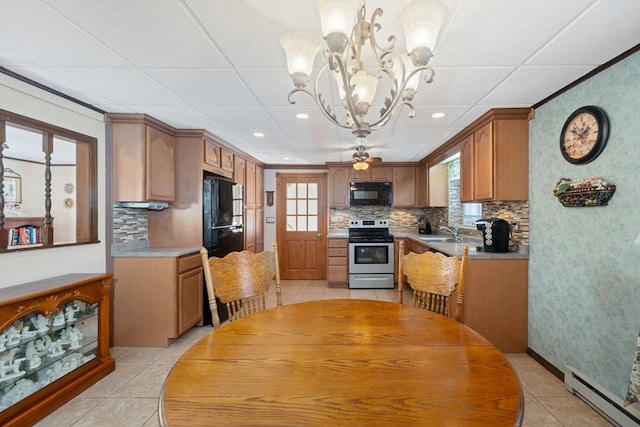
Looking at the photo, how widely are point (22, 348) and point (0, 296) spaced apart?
0.41m

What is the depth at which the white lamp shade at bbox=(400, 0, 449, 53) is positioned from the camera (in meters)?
0.94

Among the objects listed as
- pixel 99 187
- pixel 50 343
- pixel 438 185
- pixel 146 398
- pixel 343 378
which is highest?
pixel 438 185

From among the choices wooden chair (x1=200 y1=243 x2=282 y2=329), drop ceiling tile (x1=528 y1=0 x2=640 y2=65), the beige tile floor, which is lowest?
the beige tile floor

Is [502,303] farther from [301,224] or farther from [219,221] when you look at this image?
[301,224]

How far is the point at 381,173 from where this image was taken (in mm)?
4965

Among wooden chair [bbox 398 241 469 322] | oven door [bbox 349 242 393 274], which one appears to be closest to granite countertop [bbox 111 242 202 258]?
wooden chair [bbox 398 241 469 322]

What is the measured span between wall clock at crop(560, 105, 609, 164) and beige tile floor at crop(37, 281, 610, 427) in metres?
1.62

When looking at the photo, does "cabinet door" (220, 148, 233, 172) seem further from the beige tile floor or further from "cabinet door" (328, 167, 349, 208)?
the beige tile floor

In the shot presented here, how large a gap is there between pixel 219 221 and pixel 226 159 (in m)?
0.92

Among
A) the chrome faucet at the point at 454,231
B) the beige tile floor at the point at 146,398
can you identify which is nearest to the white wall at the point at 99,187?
the beige tile floor at the point at 146,398

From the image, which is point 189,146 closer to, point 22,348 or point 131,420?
point 22,348

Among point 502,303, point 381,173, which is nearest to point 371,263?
point 381,173

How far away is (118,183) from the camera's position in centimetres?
260

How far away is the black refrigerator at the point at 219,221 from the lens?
306 centimetres
